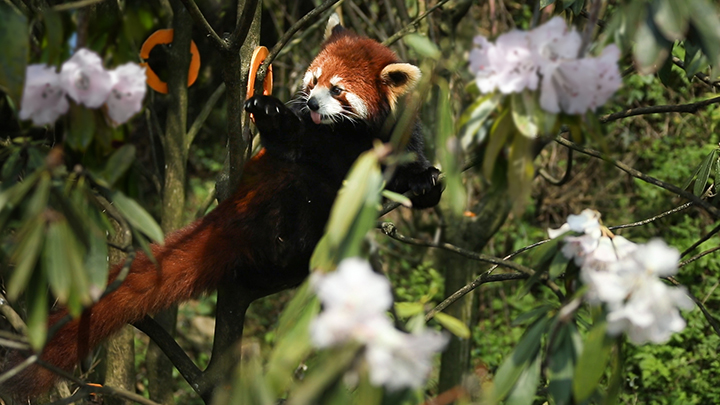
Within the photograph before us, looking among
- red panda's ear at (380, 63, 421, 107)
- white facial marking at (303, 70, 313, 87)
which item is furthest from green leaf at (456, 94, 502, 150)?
white facial marking at (303, 70, 313, 87)

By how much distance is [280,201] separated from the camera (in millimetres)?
2561

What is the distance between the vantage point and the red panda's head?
2.97 meters

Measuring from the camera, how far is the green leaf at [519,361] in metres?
1.31

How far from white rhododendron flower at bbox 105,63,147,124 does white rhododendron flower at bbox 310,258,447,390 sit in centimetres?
52

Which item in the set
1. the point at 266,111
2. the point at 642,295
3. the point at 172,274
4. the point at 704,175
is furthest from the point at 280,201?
the point at 642,295

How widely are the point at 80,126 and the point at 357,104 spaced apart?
6.13ft

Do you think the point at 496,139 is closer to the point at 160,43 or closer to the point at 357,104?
the point at 357,104

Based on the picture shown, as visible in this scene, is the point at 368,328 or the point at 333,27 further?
the point at 333,27

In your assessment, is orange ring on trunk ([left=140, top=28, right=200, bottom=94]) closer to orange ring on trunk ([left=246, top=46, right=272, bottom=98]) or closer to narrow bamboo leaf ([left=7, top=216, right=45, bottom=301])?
orange ring on trunk ([left=246, top=46, right=272, bottom=98])

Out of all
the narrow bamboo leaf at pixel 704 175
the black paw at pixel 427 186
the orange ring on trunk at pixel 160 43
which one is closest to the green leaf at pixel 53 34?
the orange ring on trunk at pixel 160 43

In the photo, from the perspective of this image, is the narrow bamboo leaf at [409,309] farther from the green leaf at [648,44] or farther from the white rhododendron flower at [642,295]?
the green leaf at [648,44]

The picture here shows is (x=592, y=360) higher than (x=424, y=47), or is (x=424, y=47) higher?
(x=424, y=47)

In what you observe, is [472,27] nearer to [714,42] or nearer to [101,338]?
[714,42]

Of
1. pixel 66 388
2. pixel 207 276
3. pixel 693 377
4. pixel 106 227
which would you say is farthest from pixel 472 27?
Answer: pixel 693 377
